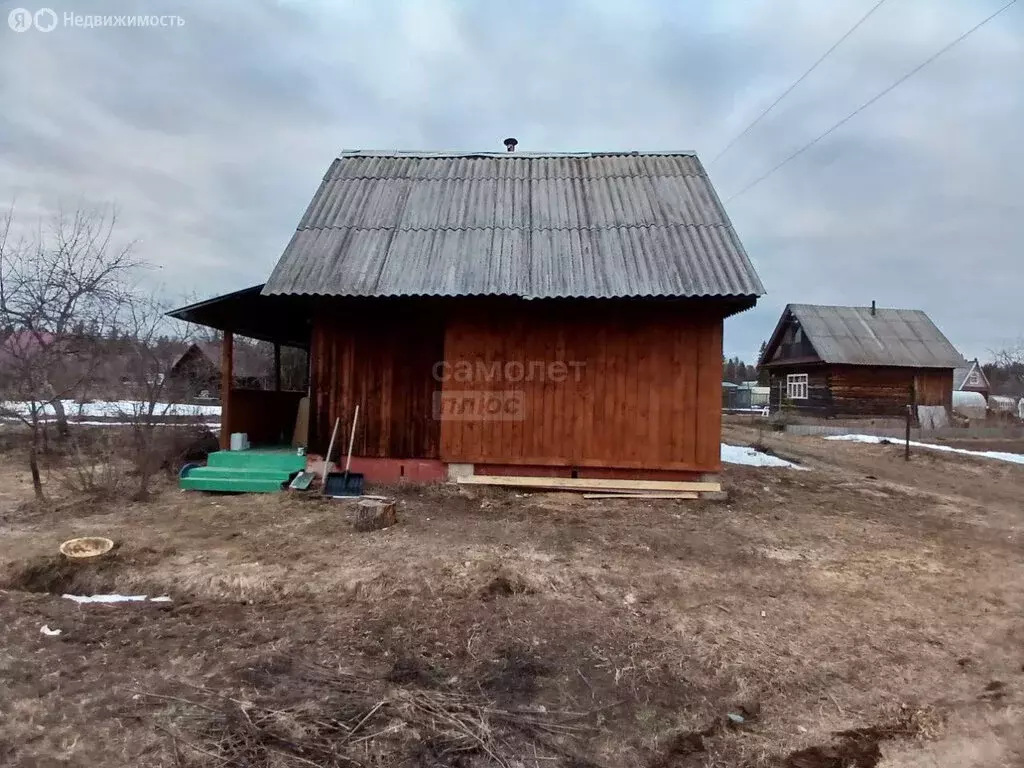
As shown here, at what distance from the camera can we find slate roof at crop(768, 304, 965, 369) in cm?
2581

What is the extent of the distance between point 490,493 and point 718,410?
3.24m

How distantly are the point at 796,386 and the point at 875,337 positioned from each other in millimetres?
4020

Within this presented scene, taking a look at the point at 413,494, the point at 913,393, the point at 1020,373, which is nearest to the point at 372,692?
the point at 413,494

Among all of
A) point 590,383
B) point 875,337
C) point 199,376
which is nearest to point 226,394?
point 590,383

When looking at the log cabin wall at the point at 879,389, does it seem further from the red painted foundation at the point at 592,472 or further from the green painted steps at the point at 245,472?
the green painted steps at the point at 245,472

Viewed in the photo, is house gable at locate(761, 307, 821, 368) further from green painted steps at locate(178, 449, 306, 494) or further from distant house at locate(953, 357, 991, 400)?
distant house at locate(953, 357, 991, 400)

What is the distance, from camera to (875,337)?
88.6 feet

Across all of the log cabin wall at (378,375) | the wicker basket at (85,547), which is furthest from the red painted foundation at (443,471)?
the wicker basket at (85,547)

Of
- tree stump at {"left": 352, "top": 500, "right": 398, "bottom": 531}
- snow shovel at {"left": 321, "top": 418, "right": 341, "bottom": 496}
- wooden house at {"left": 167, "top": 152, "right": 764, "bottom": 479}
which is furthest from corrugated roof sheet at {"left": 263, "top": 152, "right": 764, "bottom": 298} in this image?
tree stump at {"left": 352, "top": 500, "right": 398, "bottom": 531}

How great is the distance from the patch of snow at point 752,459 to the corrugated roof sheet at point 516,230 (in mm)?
5462

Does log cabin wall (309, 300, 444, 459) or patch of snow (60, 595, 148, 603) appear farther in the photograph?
log cabin wall (309, 300, 444, 459)

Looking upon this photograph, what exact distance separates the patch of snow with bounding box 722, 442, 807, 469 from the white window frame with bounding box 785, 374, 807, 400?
1647 centimetres

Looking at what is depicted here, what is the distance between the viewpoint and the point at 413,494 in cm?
757

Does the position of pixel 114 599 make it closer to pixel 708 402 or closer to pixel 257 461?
pixel 257 461
